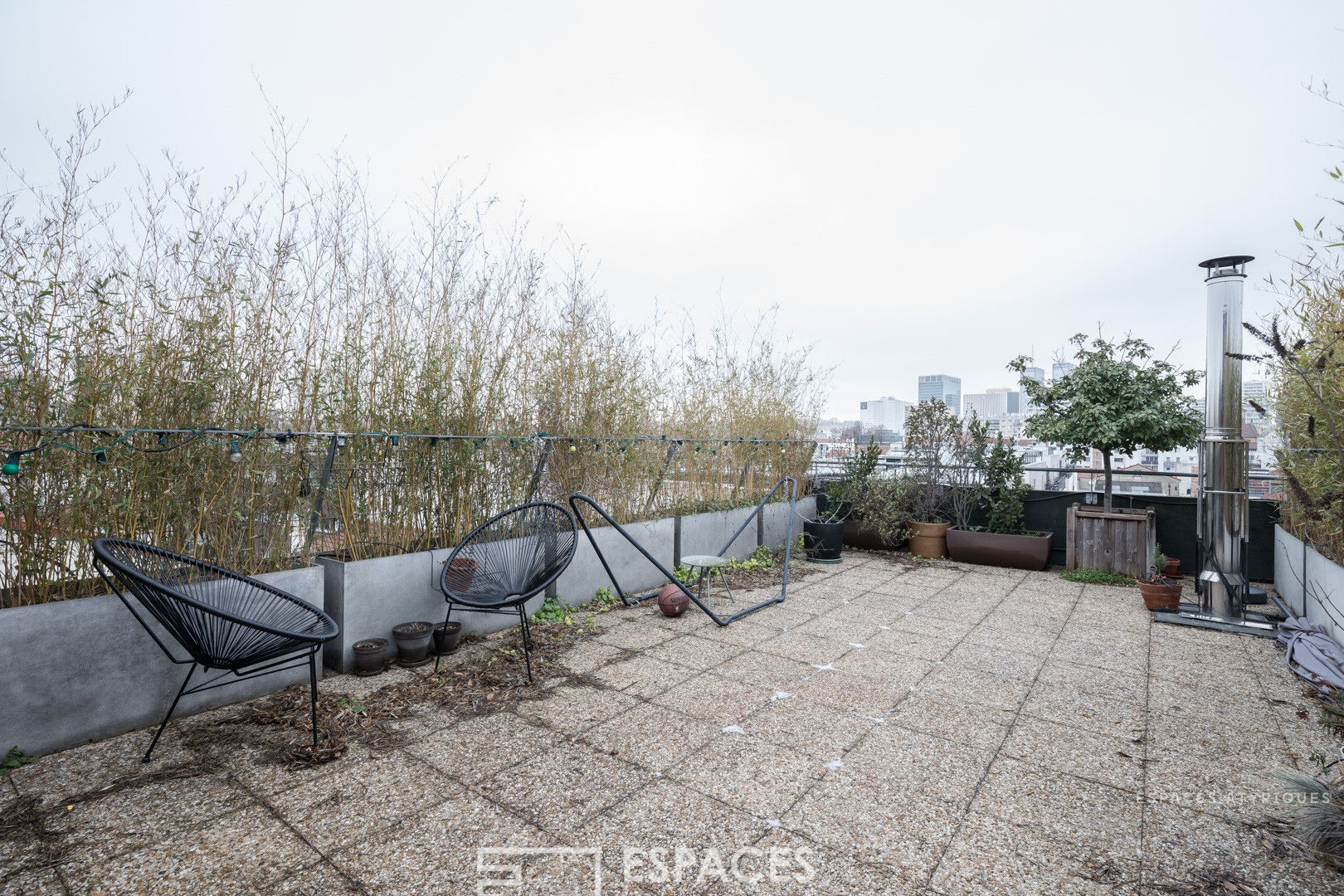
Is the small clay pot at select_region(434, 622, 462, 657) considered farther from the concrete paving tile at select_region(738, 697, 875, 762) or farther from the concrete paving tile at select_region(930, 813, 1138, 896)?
the concrete paving tile at select_region(930, 813, 1138, 896)

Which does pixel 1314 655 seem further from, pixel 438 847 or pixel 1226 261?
pixel 438 847

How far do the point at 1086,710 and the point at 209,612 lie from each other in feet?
11.5

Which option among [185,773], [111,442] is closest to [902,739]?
[185,773]

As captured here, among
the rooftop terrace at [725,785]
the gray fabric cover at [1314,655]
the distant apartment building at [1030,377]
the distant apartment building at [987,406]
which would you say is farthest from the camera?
the distant apartment building at [987,406]

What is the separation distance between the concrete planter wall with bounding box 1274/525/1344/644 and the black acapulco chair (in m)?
4.26

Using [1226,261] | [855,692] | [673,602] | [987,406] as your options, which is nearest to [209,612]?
[855,692]

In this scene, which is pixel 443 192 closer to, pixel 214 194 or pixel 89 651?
pixel 214 194

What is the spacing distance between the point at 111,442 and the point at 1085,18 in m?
6.42

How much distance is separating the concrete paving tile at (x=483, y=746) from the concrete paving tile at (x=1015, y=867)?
56.2 inches

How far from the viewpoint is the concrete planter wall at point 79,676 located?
6.96 feet

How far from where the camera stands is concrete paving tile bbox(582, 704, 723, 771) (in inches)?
89.7

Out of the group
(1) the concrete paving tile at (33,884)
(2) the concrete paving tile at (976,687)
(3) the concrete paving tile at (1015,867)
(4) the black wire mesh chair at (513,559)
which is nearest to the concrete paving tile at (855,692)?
(2) the concrete paving tile at (976,687)

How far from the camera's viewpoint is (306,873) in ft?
5.27

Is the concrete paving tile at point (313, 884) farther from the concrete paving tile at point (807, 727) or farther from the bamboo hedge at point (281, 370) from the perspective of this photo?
the bamboo hedge at point (281, 370)
